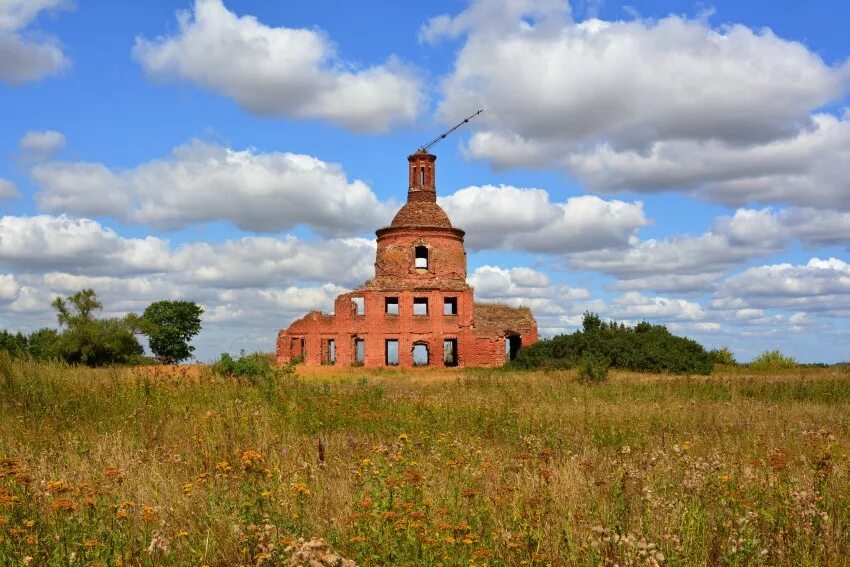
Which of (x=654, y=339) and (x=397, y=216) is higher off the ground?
(x=397, y=216)

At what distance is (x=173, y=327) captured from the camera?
176 feet

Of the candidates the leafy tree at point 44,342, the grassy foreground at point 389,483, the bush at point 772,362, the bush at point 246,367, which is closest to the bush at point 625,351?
the bush at point 772,362

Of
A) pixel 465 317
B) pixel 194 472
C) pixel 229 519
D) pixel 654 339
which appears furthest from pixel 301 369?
pixel 229 519

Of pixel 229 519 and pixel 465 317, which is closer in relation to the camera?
pixel 229 519

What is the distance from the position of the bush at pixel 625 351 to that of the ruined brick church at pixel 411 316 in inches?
127

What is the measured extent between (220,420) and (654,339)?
29512mm

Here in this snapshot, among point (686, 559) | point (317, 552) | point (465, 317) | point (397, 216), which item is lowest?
point (686, 559)

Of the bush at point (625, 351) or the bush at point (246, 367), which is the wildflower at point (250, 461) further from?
the bush at point (625, 351)

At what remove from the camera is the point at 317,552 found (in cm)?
315

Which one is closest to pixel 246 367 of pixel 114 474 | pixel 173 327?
pixel 114 474

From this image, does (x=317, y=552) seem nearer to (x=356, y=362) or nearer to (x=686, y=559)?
(x=686, y=559)

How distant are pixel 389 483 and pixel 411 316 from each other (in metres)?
33.8

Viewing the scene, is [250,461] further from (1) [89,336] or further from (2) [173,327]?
(2) [173,327]

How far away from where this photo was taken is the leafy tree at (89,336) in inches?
1567
